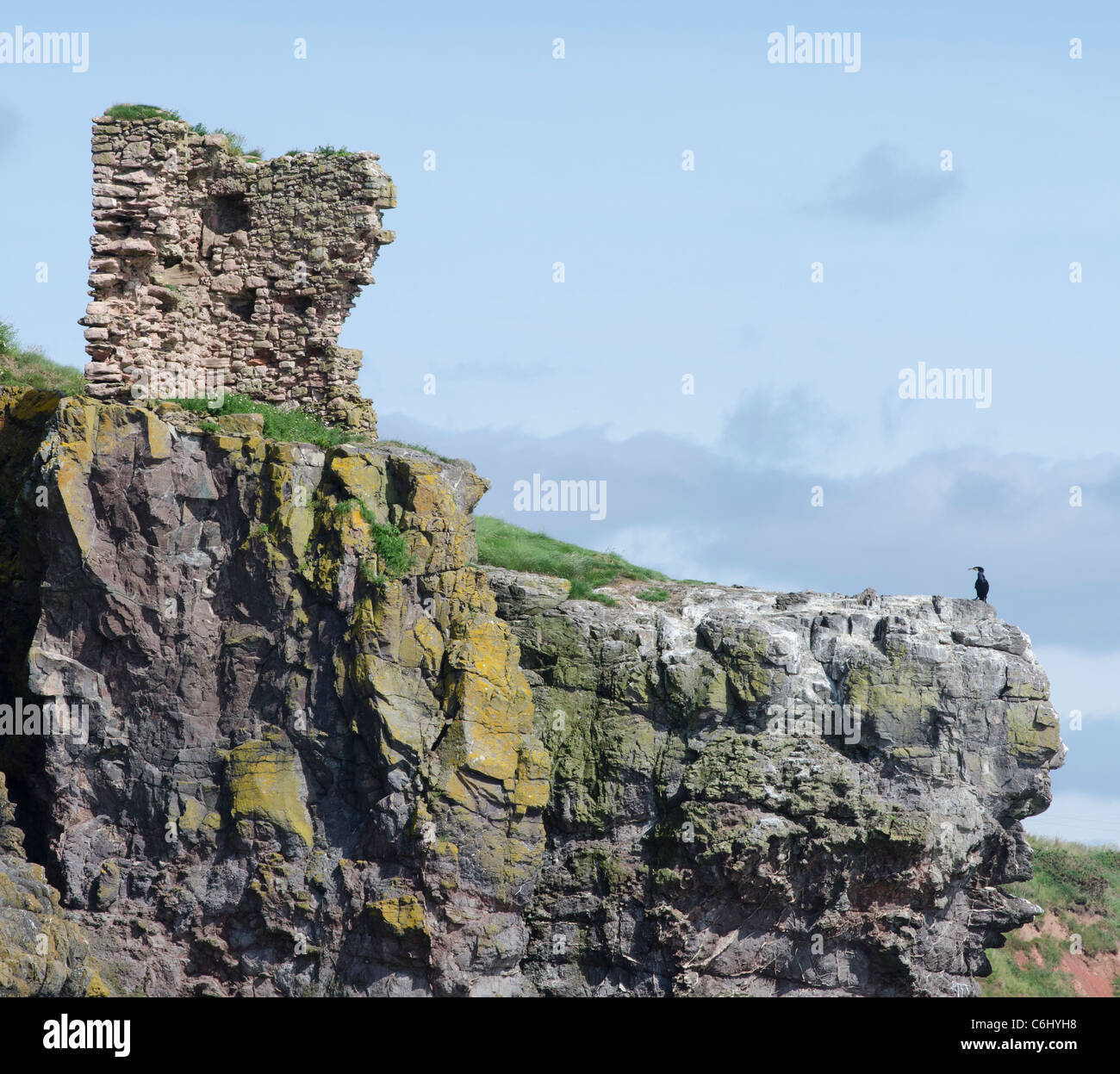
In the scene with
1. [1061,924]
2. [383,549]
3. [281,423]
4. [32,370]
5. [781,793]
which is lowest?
[1061,924]

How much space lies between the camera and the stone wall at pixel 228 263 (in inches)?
1300

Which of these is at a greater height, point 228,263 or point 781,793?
point 228,263

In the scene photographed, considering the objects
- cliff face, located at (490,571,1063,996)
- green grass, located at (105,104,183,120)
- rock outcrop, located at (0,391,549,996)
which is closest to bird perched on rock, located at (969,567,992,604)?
cliff face, located at (490,571,1063,996)

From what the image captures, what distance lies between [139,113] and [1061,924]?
27337mm

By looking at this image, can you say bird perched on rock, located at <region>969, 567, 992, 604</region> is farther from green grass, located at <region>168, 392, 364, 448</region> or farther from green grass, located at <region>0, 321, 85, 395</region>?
green grass, located at <region>0, 321, 85, 395</region>

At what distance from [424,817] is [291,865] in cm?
225

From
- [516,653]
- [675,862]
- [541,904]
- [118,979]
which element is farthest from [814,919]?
[118,979]

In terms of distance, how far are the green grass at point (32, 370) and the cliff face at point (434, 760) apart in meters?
5.29

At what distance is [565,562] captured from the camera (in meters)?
34.0

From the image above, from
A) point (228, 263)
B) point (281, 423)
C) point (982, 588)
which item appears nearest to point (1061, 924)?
point (982, 588)

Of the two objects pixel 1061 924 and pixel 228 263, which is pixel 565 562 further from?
pixel 1061 924

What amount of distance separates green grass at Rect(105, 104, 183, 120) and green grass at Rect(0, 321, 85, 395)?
5.26 m
